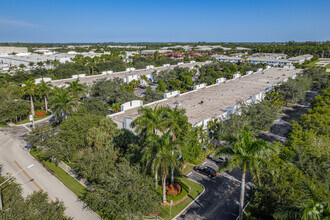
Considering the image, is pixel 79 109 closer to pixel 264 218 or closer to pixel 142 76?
A: pixel 264 218

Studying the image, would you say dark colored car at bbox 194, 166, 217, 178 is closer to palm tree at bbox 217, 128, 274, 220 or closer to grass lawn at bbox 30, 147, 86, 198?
palm tree at bbox 217, 128, 274, 220

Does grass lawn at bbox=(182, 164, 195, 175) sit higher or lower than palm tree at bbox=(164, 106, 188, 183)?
lower

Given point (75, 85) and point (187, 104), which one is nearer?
point (187, 104)

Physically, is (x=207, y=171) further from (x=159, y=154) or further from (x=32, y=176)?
(x=32, y=176)

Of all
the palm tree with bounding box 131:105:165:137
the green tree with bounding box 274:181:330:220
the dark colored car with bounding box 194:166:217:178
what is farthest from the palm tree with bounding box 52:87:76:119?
the green tree with bounding box 274:181:330:220

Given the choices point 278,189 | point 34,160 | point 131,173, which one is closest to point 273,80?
point 278,189

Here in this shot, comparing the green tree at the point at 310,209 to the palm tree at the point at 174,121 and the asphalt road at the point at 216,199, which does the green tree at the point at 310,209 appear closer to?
the asphalt road at the point at 216,199

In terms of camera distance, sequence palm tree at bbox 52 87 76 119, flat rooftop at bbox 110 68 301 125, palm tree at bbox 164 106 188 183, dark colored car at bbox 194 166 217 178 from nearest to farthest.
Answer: palm tree at bbox 164 106 188 183 < dark colored car at bbox 194 166 217 178 < flat rooftop at bbox 110 68 301 125 < palm tree at bbox 52 87 76 119
